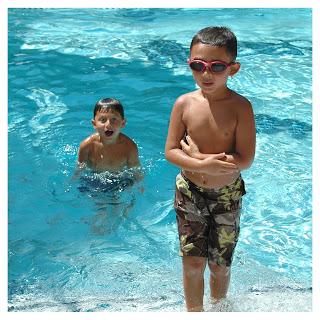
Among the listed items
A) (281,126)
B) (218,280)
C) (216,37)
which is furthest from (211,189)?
(281,126)

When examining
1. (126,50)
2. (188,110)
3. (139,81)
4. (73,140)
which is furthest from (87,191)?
(126,50)

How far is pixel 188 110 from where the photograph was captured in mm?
3516

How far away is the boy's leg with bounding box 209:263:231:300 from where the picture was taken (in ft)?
12.2

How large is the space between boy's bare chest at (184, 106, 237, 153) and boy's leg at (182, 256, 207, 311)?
0.63m

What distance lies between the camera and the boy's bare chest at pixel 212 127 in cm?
346

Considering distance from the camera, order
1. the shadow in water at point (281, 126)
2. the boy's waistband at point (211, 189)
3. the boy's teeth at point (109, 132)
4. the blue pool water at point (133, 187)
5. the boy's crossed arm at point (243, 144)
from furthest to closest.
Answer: the shadow in water at point (281, 126) → the boy's teeth at point (109, 132) → the blue pool water at point (133, 187) → the boy's waistband at point (211, 189) → the boy's crossed arm at point (243, 144)

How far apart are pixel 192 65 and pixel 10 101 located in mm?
Result: 5028

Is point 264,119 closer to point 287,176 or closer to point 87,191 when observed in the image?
point 287,176

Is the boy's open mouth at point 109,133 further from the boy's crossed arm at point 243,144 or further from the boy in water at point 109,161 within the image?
the boy's crossed arm at point 243,144

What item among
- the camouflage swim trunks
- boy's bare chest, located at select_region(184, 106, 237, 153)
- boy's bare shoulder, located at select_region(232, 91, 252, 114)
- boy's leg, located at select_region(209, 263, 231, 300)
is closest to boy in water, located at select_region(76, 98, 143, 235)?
boy's leg, located at select_region(209, 263, 231, 300)

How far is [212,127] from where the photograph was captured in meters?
3.48

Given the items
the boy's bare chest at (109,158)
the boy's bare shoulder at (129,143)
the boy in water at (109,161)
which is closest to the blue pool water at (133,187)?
the boy in water at (109,161)

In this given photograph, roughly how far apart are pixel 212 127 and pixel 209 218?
0.53 meters

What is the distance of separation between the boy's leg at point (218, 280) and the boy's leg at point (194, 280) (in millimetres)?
83
